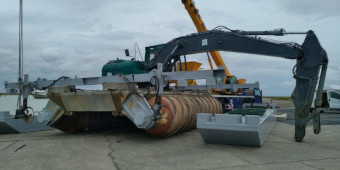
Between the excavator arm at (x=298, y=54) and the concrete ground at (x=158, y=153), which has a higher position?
the excavator arm at (x=298, y=54)

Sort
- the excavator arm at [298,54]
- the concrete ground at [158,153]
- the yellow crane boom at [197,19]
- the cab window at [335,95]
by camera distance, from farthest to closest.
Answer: the cab window at [335,95] < the yellow crane boom at [197,19] < the excavator arm at [298,54] < the concrete ground at [158,153]

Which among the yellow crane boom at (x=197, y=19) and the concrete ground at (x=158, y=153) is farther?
the yellow crane boom at (x=197, y=19)

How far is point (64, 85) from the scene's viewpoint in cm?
746

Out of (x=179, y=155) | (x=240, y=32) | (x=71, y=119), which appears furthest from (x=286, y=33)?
(x=71, y=119)

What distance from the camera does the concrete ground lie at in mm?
4402

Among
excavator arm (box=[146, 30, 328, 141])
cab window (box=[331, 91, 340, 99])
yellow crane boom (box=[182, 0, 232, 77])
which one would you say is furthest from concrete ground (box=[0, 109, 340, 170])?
cab window (box=[331, 91, 340, 99])

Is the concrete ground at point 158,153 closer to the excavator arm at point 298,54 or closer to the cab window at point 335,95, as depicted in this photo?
the excavator arm at point 298,54

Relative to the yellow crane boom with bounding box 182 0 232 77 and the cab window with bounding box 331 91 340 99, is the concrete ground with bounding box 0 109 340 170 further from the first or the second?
the cab window with bounding box 331 91 340 99

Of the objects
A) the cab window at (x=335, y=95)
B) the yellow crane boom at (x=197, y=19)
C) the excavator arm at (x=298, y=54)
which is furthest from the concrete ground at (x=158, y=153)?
the cab window at (x=335, y=95)

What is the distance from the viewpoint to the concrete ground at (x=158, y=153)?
440 cm

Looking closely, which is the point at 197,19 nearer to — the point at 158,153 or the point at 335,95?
the point at 335,95

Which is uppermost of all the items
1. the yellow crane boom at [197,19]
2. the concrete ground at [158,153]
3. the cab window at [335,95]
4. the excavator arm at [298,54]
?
the yellow crane boom at [197,19]

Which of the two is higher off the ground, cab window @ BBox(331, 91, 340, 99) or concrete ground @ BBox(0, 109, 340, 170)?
cab window @ BBox(331, 91, 340, 99)

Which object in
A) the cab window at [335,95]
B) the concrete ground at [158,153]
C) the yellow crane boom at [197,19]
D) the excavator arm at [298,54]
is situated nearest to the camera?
the concrete ground at [158,153]
